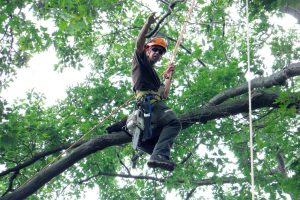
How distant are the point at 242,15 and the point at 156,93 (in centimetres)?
545

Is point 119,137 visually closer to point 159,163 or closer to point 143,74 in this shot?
point 143,74

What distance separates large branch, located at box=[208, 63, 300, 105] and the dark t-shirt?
1.50 m

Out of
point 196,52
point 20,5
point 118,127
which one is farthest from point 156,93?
point 196,52

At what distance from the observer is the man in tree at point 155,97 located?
4.68m

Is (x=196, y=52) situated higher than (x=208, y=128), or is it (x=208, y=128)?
(x=196, y=52)

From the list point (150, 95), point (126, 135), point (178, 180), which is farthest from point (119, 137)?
point (178, 180)

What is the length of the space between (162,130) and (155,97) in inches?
15.9

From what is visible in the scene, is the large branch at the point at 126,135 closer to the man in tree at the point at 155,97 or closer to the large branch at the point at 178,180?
the man in tree at the point at 155,97

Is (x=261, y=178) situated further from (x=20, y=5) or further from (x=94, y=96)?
(x=20, y=5)

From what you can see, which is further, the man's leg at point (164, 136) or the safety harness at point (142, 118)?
the safety harness at point (142, 118)

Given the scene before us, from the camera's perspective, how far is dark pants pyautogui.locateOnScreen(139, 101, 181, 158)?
4.75 meters

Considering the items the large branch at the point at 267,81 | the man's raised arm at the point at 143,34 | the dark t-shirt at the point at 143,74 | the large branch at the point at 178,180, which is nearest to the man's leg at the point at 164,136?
the dark t-shirt at the point at 143,74

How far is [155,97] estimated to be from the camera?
5.16 metres

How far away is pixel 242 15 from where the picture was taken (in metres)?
10.0
